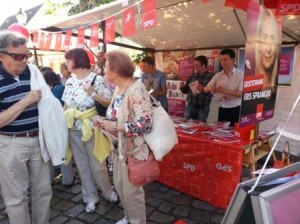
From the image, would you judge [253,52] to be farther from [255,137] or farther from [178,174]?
[178,174]

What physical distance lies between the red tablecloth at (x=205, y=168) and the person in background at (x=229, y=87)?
97 centimetres

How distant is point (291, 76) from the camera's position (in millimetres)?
4512

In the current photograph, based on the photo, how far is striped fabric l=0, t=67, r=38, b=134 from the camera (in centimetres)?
215

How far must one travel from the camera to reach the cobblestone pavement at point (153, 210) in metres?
2.99

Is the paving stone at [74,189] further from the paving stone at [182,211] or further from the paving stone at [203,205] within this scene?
the paving stone at [203,205]

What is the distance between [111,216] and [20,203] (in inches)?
41.9

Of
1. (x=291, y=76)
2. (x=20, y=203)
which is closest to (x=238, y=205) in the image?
(x=20, y=203)

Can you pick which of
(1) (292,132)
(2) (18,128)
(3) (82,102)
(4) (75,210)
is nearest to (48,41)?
(3) (82,102)

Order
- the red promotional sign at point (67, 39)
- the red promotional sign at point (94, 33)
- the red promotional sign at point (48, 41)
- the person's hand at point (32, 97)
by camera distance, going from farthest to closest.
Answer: the red promotional sign at point (48, 41)
the red promotional sign at point (67, 39)
the red promotional sign at point (94, 33)
the person's hand at point (32, 97)

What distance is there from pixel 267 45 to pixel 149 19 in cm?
118

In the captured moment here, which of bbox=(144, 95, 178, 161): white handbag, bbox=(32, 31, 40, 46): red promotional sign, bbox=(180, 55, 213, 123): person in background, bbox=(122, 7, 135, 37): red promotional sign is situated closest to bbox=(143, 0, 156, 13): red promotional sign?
bbox=(122, 7, 135, 37): red promotional sign

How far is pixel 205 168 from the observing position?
126 inches

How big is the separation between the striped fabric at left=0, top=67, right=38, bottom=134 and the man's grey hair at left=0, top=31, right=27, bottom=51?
0.70ft

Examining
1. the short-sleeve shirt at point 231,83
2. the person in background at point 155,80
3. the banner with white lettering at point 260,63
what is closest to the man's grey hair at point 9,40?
the banner with white lettering at point 260,63
